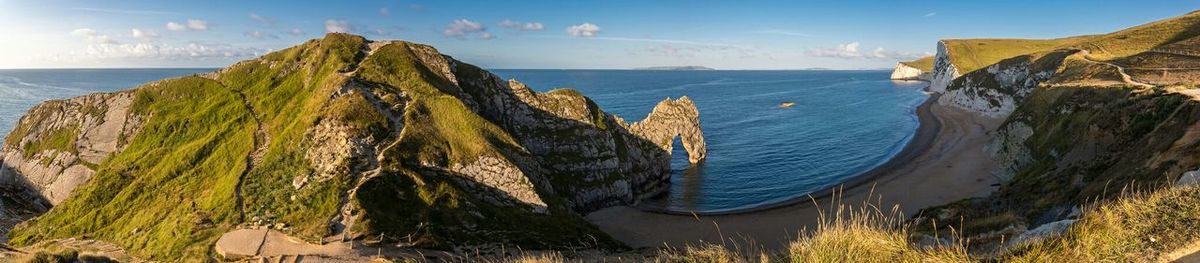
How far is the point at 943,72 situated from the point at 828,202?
535ft

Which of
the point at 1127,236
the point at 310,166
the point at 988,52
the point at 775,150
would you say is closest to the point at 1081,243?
the point at 1127,236

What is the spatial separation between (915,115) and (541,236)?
108 meters

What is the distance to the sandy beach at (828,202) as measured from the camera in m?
40.8

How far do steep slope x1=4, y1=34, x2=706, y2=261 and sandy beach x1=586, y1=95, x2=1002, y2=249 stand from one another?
4840 millimetres

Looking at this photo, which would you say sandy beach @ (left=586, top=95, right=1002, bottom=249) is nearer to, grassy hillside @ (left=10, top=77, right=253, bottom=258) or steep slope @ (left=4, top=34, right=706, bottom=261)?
steep slope @ (left=4, top=34, right=706, bottom=261)

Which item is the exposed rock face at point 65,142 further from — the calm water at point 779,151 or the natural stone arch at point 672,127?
the calm water at point 779,151

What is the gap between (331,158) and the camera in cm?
3061

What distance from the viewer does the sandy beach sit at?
134 feet

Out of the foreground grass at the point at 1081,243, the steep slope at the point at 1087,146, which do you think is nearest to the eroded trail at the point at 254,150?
the foreground grass at the point at 1081,243

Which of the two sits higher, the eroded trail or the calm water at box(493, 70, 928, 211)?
the eroded trail

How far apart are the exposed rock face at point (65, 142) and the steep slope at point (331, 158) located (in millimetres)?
151

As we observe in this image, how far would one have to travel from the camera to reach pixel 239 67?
4519 centimetres

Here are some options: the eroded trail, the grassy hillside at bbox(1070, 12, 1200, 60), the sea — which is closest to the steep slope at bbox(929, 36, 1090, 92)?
the grassy hillside at bbox(1070, 12, 1200, 60)

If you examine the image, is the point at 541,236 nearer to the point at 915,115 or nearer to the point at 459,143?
the point at 459,143
